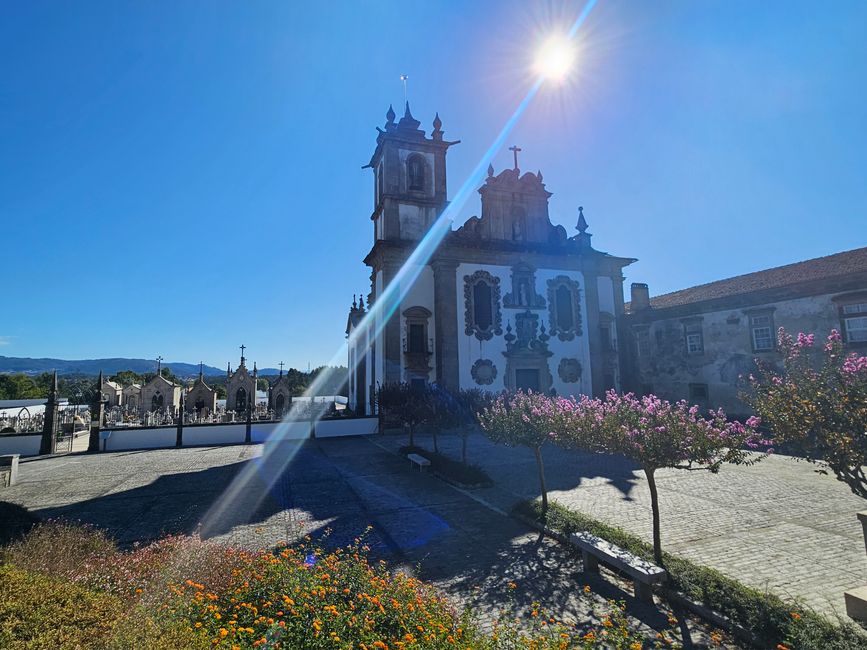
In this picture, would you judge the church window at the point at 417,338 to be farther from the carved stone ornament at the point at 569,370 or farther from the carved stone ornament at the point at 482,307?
the carved stone ornament at the point at 569,370

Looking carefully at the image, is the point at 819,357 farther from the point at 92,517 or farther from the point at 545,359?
the point at 92,517

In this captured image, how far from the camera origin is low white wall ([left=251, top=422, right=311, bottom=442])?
2305cm

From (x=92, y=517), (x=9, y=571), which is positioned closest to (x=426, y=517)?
(x=9, y=571)

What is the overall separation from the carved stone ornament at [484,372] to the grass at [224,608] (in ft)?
61.0

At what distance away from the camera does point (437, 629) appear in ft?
13.4

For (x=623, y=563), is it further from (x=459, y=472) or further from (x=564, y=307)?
(x=564, y=307)

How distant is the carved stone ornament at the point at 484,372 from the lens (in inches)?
967

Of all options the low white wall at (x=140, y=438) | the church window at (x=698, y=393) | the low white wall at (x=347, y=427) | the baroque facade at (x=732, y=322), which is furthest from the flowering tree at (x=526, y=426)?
the low white wall at (x=140, y=438)

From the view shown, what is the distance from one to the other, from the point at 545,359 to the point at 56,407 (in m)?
25.5

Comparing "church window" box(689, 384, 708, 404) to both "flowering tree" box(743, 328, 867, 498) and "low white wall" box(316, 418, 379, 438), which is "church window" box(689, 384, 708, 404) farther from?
"flowering tree" box(743, 328, 867, 498)

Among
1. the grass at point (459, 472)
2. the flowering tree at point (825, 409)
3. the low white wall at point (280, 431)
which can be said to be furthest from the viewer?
the low white wall at point (280, 431)

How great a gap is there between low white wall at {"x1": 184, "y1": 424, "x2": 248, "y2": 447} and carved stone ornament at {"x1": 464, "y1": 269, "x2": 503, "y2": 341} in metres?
13.4

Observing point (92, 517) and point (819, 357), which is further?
point (819, 357)

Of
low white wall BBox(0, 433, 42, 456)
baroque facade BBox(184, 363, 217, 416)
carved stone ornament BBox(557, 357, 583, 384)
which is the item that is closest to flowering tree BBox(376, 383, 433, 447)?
carved stone ornament BBox(557, 357, 583, 384)
